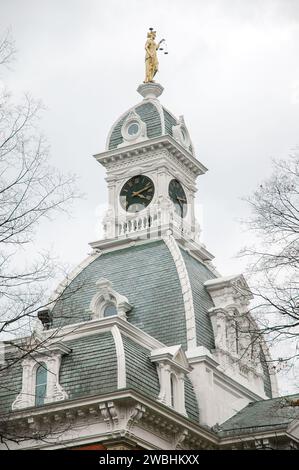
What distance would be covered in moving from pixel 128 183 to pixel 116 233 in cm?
356

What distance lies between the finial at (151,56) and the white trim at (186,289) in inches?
570

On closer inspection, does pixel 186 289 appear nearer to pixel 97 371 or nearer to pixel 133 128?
pixel 97 371

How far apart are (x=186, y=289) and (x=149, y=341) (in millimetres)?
4804

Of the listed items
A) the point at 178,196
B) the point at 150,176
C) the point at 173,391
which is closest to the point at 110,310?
the point at 173,391

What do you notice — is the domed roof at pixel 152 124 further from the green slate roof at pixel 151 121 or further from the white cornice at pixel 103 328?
the white cornice at pixel 103 328

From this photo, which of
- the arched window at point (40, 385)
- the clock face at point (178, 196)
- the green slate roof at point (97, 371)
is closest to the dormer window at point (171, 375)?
the green slate roof at point (97, 371)

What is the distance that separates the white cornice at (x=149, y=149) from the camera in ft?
160

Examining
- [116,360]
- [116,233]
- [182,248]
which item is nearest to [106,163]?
[116,233]

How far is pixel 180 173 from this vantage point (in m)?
50.4

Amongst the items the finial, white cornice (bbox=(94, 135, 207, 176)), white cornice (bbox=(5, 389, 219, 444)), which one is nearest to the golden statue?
the finial

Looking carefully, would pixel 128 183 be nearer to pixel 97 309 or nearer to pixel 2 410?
pixel 97 309

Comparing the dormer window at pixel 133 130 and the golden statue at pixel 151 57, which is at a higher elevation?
the golden statue at pixel 151 57

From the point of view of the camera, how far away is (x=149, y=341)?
35.7 meters

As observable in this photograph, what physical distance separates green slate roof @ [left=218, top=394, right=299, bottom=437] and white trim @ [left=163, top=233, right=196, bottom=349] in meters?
3.52
